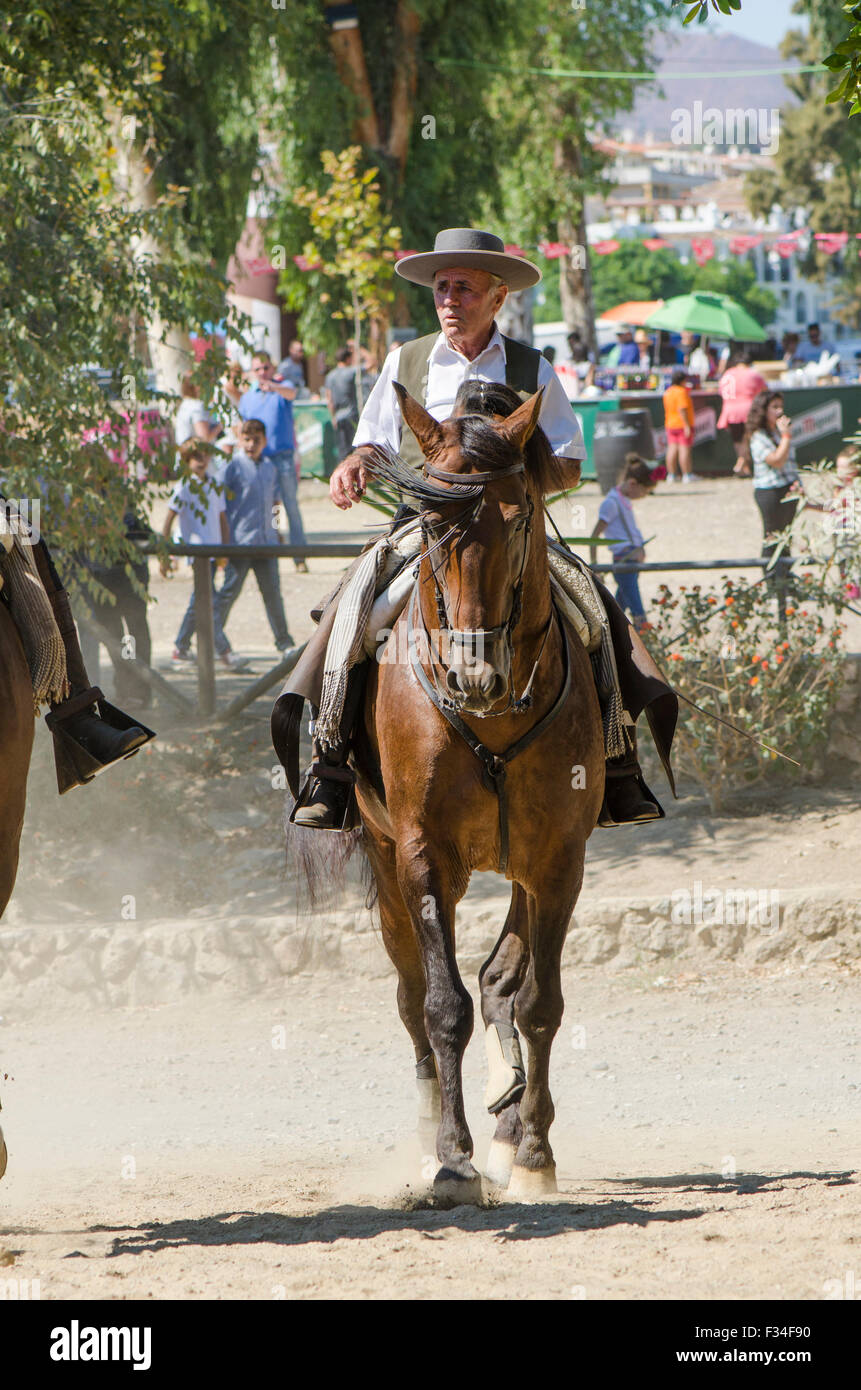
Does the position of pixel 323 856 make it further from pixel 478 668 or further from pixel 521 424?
pixel 521 424

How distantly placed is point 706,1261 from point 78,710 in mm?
2899

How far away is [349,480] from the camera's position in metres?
5.33

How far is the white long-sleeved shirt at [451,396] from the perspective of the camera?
5473 millimetres

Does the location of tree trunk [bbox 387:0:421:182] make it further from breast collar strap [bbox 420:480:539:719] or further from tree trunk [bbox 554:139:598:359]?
breast collar strap [bbox 420:480:539:719]

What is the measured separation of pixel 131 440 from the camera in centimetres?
1009

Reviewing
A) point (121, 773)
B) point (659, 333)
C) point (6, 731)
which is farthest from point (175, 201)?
point (659, 333)

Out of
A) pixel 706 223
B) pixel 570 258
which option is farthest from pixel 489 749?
pixel 706 223

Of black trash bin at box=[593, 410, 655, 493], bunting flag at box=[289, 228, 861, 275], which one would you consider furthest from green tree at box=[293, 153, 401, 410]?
black trash bin at box=[593, 410, 655, 493]

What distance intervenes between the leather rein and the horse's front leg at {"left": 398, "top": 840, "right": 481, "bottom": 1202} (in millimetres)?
267

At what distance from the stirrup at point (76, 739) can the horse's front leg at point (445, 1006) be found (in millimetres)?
1264

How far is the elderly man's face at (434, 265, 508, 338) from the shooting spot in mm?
5516

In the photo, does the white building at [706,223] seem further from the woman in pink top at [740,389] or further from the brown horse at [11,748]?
the brown horse at [11,748]

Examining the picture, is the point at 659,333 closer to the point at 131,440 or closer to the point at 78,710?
the point at 131,440
